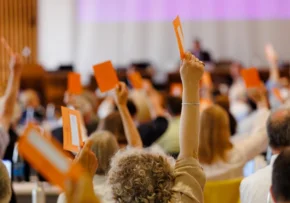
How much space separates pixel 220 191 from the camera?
3389mm

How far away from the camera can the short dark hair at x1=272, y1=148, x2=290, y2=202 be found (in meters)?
1.81

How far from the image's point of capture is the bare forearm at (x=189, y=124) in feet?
7.61

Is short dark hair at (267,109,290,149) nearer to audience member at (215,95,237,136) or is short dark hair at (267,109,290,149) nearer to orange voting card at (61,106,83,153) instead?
orange voting card at (61,106,83,153)

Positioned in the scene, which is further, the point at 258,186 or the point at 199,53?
the point at 199,53

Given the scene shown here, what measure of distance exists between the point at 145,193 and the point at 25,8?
43.5ft

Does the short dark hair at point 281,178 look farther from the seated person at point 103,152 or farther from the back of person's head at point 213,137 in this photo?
the back of person's head at point 213,137

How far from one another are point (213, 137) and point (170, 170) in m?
1.76

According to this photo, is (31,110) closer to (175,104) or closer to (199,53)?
A: (175,104)

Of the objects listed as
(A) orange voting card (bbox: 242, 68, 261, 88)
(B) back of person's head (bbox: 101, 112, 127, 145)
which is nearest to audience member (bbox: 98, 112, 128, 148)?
(B) back of person's head (bbox: 101, 112, 127, 145)

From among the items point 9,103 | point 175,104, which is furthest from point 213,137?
point 175,104

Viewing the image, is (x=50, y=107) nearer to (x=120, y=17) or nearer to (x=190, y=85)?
(x=120, y=17)

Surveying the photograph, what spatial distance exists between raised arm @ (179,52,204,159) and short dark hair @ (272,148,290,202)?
0.48 metres

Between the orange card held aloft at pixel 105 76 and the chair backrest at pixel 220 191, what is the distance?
73 cm

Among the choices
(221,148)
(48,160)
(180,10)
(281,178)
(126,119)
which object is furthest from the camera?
(180,10)
